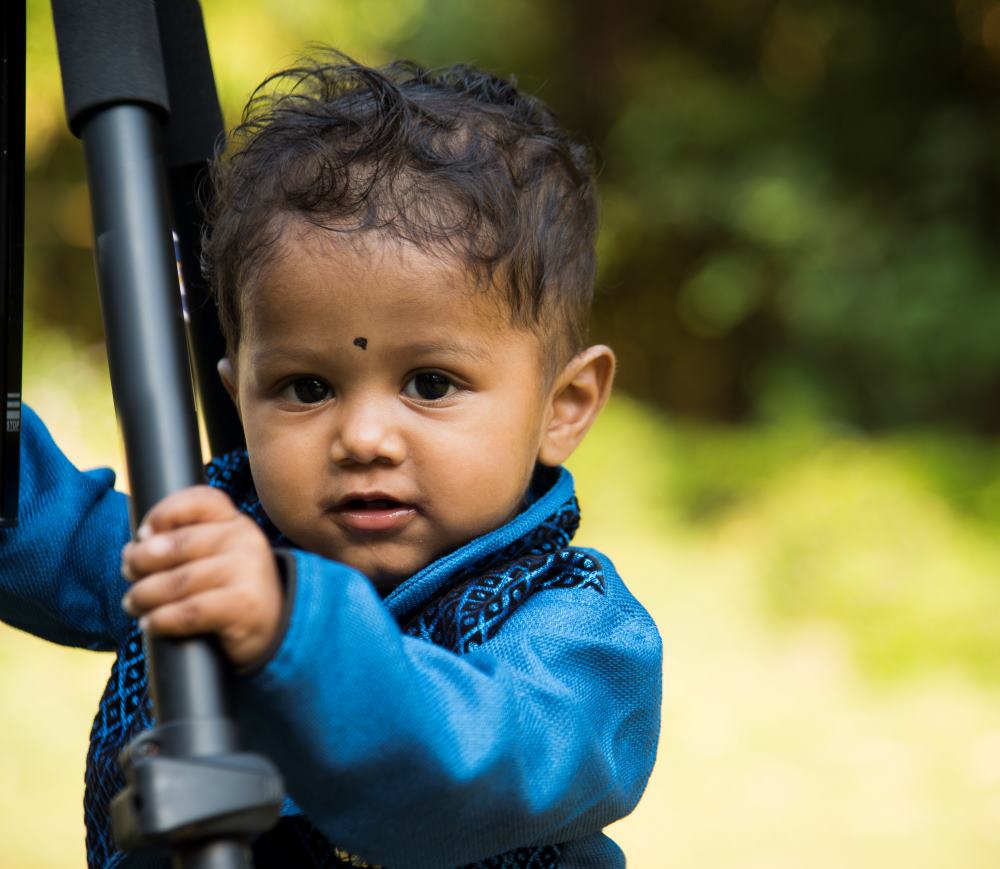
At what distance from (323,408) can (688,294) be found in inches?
203

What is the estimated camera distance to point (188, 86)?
1.26 metres

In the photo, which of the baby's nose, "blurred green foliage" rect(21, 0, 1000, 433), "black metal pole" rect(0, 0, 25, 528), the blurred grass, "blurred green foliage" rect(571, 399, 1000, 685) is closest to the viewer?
"black metal pole" rect(0, 0, 25, 528)

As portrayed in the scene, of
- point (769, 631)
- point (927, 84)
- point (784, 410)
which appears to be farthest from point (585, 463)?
point (927, 84)

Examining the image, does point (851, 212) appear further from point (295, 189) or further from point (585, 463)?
point (295, 189)

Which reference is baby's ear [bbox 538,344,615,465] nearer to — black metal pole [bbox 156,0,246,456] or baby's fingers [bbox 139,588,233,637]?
black metal pole [bbox 156,0,246,456]

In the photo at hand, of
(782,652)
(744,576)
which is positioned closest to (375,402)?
(782,652)

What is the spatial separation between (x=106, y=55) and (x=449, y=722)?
49cm

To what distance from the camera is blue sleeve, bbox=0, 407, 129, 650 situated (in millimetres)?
1354

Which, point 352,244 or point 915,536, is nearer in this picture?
point 352,244

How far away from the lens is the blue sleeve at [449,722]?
2.77 feet

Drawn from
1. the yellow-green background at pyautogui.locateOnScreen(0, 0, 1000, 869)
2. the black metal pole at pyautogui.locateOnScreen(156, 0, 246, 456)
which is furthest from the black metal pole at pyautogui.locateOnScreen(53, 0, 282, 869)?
the yellow-green background at pyautogui.locateOnScreen(0, 0, 1000, 869)

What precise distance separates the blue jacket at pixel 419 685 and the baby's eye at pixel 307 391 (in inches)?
7.3

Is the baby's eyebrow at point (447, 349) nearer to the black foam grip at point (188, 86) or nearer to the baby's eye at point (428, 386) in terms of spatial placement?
the baby's eye at point (428, 386)

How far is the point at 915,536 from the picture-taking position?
4.52 metres
